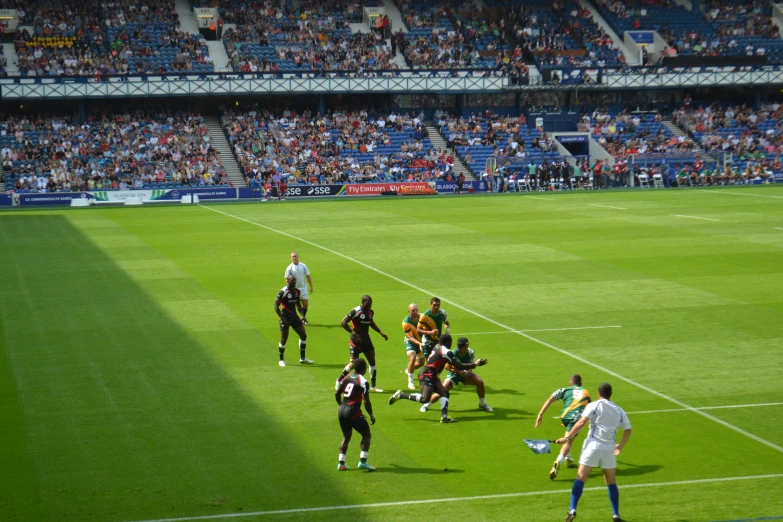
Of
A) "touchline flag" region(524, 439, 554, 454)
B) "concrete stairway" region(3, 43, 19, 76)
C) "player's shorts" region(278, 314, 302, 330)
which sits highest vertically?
"concrete stairway" region(3, 43, 19, 76)

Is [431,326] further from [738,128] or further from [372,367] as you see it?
[738,128]

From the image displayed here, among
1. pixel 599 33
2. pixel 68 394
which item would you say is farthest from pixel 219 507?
pixel 599 33

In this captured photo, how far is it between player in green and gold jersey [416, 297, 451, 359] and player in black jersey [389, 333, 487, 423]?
6.75 ft

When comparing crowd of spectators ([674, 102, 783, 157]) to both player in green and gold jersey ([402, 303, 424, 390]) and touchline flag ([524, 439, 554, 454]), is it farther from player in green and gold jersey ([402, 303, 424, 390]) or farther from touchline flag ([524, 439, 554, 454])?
touchline flag ([524, 439, 554, 454])

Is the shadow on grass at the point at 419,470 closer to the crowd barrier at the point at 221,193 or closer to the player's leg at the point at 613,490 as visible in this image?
the player's leg at the point at 613,490

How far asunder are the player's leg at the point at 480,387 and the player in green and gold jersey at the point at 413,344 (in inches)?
71.8

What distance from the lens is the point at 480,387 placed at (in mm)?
17984

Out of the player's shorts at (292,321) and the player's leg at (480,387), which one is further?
the player's shorts at (292,321)

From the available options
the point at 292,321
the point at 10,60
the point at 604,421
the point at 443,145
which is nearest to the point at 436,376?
the point at 292,321

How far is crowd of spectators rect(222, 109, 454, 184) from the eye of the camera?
71.1 metres

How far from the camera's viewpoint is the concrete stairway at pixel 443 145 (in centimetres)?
7419

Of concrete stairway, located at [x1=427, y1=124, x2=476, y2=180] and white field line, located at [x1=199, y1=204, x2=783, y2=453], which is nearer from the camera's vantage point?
white field line, located at [x1=199, y1=204, x2=783, y2=453]

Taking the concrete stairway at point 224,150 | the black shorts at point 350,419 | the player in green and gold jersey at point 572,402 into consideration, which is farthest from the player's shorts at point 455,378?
→ the concrete stairway at point 224,150

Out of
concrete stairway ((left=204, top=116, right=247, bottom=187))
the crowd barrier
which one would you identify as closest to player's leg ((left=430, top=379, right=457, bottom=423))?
the crowd barrier
